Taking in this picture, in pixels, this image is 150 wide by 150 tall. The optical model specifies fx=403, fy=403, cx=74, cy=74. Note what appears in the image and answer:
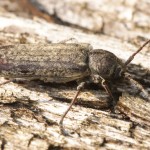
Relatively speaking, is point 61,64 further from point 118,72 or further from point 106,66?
point 118,72

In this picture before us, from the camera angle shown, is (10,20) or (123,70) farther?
(10,20)

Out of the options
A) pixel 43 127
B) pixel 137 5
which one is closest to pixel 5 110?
pixel 43 127

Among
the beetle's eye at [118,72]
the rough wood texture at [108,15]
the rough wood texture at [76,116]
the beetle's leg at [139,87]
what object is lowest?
the rough wood texture at [76,116]

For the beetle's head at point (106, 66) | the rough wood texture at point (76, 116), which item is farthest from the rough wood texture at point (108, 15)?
the beetle's head at point (106, 66)

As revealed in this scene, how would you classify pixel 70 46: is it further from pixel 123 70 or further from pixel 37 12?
pixel 37 12

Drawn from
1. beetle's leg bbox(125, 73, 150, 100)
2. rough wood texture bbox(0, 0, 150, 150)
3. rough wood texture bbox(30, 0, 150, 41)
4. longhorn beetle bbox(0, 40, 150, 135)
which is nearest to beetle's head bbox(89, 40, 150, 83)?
longhorn beetle bbox(0, 40, 150, 135)

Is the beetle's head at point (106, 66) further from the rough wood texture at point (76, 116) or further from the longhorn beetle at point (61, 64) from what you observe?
the rough wood texture at point (76, 116)
